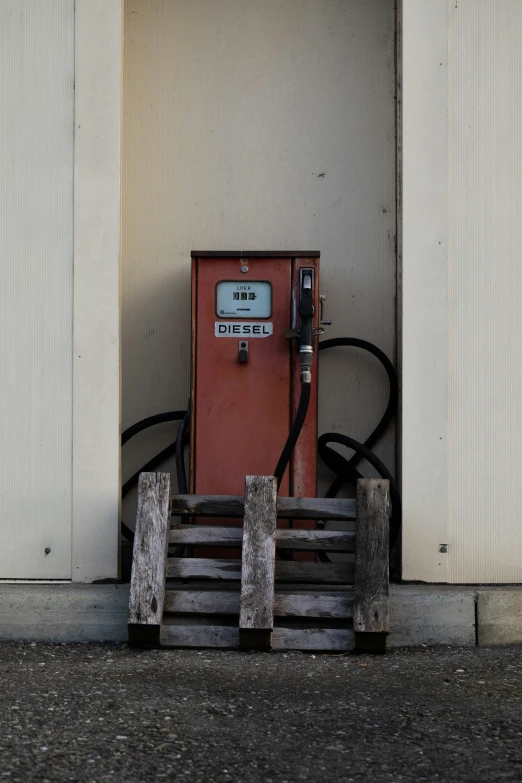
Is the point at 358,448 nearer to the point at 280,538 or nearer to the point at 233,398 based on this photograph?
the point at 233,398

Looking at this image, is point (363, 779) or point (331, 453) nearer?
point (363, 779)

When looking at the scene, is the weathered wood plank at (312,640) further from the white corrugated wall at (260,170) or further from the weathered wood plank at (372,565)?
the white corrugated wall at (260,170)

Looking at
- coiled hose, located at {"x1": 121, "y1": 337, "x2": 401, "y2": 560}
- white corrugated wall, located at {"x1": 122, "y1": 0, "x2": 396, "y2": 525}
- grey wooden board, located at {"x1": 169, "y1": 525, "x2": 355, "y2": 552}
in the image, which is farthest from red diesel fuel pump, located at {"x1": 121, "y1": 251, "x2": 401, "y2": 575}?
white corrugated wall, located at {"x1": 122, "y1": 0, "x2": 396, "y2": 525}

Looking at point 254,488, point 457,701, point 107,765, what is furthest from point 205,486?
point 107,765

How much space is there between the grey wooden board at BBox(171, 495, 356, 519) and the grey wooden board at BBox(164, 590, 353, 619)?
39cm

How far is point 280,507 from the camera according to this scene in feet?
15.7

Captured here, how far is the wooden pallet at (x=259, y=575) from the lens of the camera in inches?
175

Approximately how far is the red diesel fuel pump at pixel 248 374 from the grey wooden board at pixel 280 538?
0.45 meters

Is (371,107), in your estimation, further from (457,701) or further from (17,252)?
(457,701)

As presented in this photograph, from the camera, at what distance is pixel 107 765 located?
2957 mm

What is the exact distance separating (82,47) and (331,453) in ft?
8.68

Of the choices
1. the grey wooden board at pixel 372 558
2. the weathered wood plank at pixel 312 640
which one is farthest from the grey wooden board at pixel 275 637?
the grey wooden board at pixel 372 558

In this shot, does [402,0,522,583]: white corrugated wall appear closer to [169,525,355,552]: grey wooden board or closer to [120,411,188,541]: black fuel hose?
[169,525,355,552]: grey wooden board

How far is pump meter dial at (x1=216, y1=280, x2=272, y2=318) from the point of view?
5.16 m
